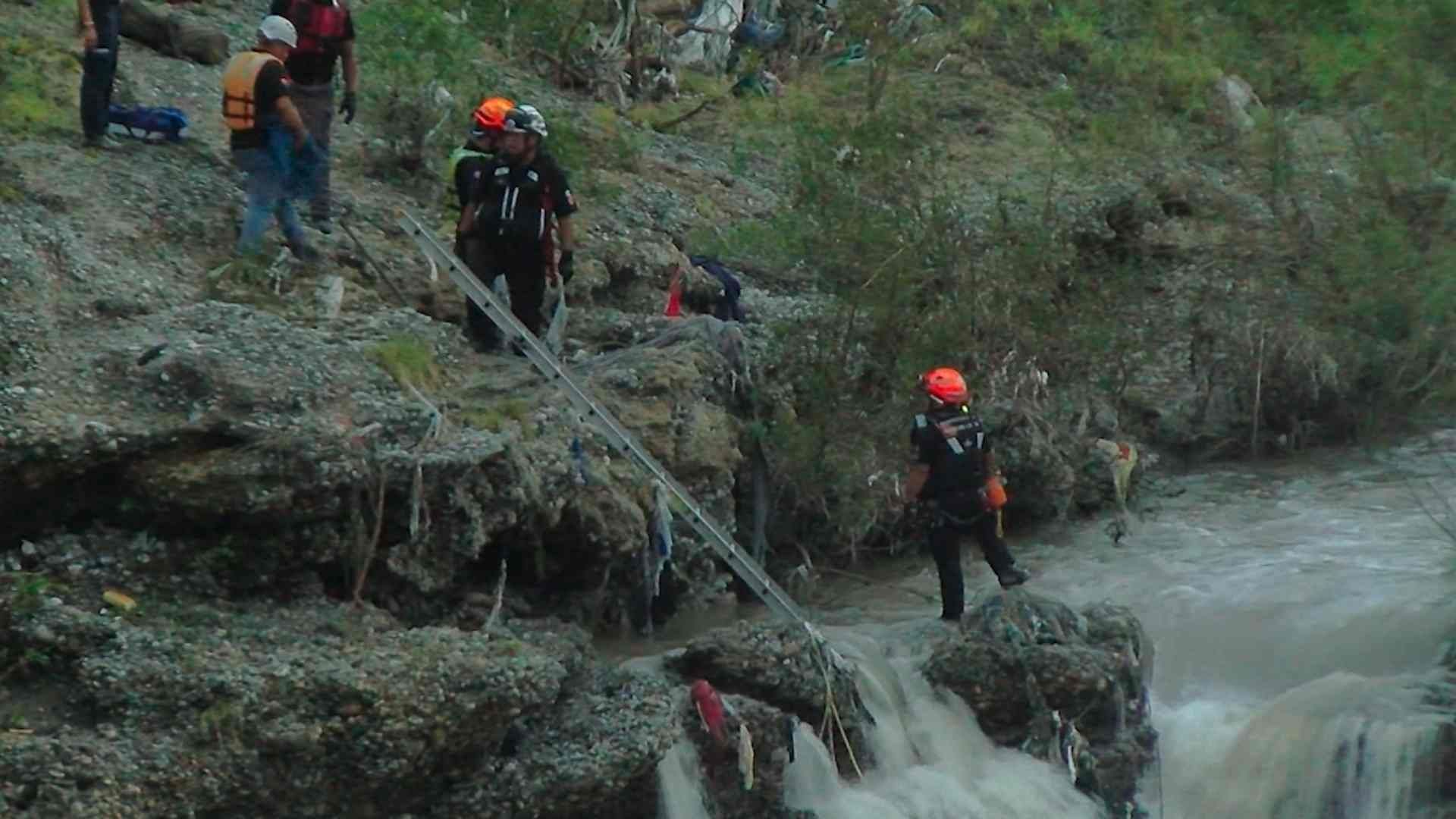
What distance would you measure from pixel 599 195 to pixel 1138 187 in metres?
5.41

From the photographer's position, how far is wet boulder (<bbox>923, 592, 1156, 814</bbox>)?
11.2 meters

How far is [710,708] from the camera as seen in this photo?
10234mm

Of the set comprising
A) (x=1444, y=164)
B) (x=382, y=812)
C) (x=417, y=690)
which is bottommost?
(x=382, y=812)

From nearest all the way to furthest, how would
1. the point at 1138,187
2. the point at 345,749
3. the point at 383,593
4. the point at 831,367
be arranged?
the point at 345,749, the point at 383,593, the point at 831,367, the point at 1138,187

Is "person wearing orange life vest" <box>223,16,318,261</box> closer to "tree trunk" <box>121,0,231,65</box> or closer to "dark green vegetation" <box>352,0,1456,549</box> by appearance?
"dark green vegetation" <box>352,0,1456,549</box>

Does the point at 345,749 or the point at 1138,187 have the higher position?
the point at 1138,187

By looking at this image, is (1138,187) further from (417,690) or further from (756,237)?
(417,690)

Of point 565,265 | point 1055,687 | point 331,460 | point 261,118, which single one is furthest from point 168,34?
point 1055,687

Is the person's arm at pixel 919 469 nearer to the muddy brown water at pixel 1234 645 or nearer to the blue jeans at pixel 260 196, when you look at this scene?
the muddy brown water at pixel 1234 645

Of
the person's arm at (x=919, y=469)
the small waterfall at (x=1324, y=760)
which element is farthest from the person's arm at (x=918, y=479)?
the small waterfall at (x=1324, y=760)

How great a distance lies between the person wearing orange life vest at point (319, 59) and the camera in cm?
1295

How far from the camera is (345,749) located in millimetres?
9094

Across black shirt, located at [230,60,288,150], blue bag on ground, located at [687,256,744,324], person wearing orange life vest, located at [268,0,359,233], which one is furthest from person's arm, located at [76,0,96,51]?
blue bag on ground, located at [687,256,744,324]

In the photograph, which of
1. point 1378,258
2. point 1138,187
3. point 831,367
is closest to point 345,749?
point 831,367
